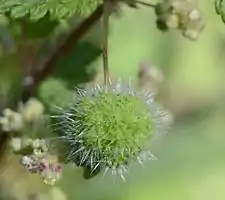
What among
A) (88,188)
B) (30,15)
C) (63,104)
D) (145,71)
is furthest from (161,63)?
(30,15)

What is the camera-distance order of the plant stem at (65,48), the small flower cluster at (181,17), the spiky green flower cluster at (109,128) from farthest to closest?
the plant stem at (65,48)
the small flower cluster at (181,17)
the spiky green flower cluster at (109,128)

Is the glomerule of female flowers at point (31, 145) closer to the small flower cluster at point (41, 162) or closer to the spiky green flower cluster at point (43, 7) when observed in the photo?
the small flower cluster at point (41, 162)

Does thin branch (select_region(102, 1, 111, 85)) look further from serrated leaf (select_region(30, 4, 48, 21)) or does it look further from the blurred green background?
the blurred green background

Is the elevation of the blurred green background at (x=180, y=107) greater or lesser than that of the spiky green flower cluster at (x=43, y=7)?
lesser

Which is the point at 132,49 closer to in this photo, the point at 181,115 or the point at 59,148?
the point at 181,115

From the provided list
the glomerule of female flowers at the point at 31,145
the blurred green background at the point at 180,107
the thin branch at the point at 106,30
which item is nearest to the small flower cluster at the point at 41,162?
the glomerule of female flowers at the point at 31,145

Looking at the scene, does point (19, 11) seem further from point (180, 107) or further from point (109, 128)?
point (180, 107)

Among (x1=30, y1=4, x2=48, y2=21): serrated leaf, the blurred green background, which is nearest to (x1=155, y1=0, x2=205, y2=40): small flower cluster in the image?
(x1=30, y1=4, x2=48, y2=21): serrated leaf
